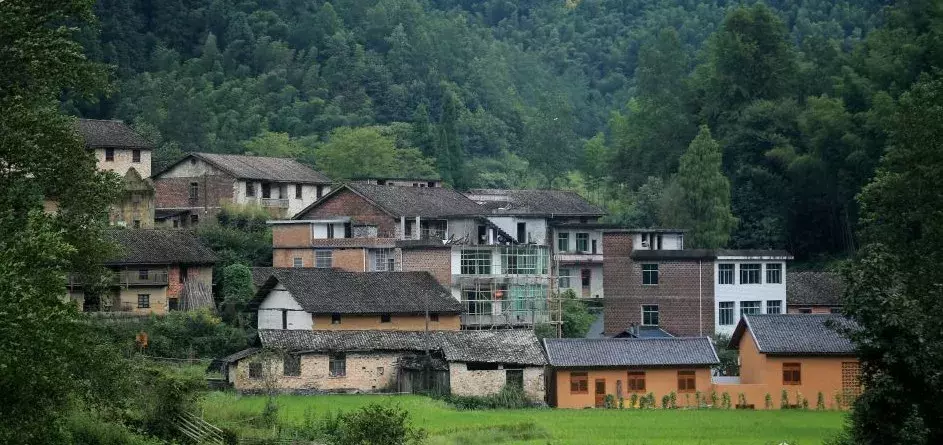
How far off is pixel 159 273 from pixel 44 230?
1300 inches

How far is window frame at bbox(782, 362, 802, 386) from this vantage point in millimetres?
52344

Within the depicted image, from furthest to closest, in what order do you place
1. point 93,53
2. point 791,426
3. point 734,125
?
point 93,53 → point 734,125 → point 791,426

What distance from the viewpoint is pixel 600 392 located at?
2060 inches

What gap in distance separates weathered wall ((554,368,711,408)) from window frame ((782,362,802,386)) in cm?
233

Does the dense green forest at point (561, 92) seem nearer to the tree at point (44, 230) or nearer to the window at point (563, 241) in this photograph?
the window at point (563, 241)

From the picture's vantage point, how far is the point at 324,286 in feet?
188

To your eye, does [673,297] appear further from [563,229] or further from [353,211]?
[563,229]

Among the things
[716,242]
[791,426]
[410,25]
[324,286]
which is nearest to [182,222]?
[324,286]

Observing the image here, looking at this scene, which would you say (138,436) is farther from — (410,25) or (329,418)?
(410,25)

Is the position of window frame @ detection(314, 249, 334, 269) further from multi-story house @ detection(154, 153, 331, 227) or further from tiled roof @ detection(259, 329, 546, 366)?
tiled roof @ detection(259, 329, 546, 366)

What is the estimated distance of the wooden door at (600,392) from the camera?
52094 mm

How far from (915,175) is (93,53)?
64.1 meters

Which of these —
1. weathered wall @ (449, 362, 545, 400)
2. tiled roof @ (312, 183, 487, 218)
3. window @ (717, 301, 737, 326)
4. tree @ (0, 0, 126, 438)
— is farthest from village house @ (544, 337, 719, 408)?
tree @ (0, 0, 126, 438)

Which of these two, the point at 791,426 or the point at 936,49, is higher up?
the point at 936,49
